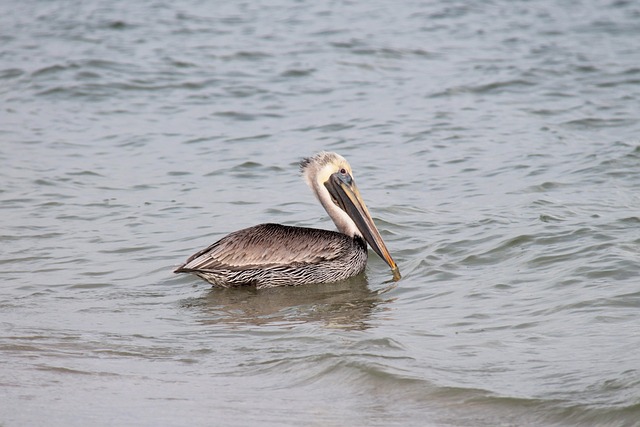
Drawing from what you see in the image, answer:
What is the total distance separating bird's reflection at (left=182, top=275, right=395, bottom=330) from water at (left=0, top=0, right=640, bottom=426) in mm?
34

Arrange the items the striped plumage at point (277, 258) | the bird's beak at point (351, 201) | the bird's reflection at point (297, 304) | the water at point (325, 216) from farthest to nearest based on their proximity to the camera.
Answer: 1. the bird's beak at point (351, 201)
2. the striped plumage at point (277, 258)
3. the bird's reflection at point (297, 304)
4. the water at point (325, 216)

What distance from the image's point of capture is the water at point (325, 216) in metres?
4.78

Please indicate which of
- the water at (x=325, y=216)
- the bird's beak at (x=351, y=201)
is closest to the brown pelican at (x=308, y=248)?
the bird's beak at (x=351, y=201)

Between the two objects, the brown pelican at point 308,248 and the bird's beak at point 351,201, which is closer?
the brown pelican at point 308,248

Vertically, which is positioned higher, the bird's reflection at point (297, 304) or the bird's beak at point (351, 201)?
the bird's beak at point (351, 201)

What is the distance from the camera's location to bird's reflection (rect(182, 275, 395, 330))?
6.16 metres

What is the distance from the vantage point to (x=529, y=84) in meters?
12.5

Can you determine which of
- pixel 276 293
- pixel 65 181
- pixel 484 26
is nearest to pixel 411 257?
pixel 276 293

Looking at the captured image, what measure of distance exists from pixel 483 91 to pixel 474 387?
8192 mm

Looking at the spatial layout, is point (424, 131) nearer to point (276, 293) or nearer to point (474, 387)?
point (276, 293)

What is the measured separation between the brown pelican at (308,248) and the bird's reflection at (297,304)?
0.31ft

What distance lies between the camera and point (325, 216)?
8.64m

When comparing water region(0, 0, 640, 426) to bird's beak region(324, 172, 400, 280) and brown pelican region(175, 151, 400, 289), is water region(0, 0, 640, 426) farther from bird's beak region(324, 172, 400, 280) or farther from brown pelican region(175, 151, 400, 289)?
bird's beak region(324, 172, 400, 280)

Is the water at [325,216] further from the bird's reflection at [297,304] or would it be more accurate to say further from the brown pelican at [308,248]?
the brown pelican at [308,248]
